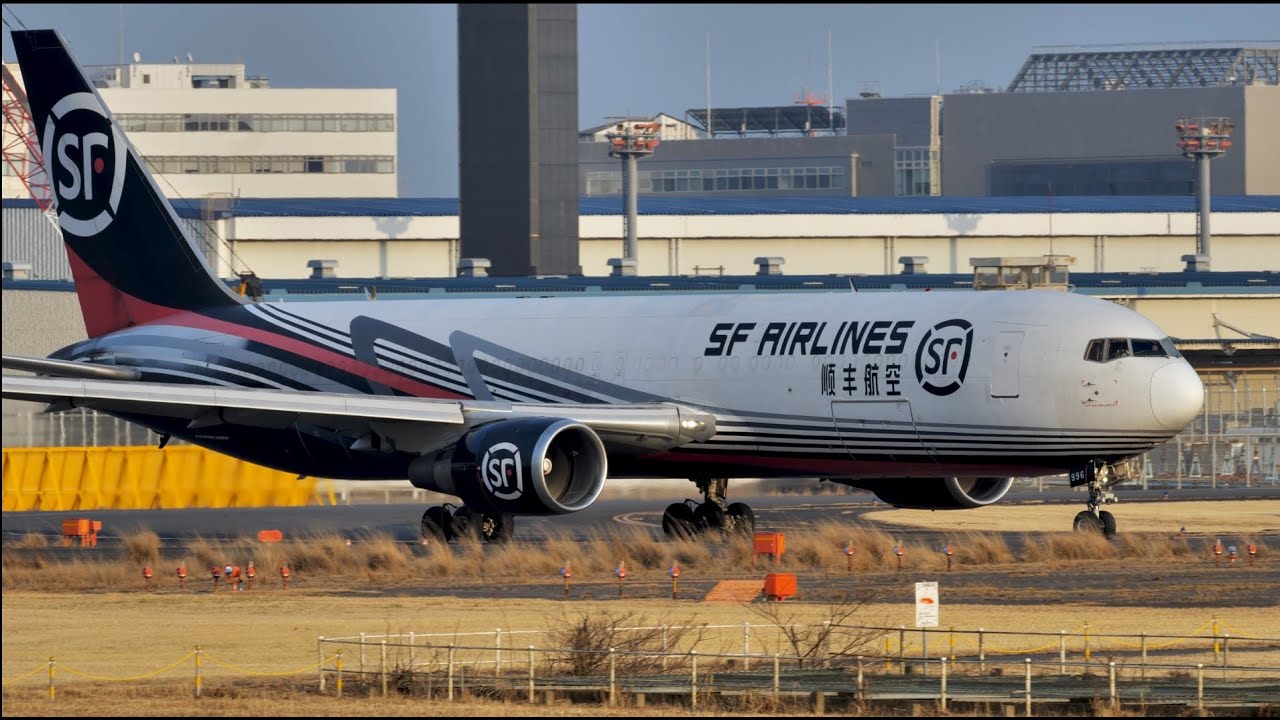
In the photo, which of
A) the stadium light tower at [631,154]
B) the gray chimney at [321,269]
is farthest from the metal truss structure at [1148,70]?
the gray chimney at [321,269]

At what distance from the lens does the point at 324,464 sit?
43.9m

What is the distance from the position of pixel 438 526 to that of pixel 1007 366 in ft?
40.1

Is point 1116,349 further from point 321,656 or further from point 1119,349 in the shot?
point 321,656

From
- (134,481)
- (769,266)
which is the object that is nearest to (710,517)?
(134,481)

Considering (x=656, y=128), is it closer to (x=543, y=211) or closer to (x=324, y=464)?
(x=543, y=211)

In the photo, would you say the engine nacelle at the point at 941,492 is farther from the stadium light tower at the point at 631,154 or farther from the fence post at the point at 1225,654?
the stadium light tower at the point at 631,154

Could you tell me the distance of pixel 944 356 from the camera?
38.9m

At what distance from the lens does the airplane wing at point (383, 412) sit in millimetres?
39500

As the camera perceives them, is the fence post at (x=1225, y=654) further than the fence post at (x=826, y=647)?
No

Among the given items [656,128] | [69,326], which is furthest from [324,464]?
[656,128]

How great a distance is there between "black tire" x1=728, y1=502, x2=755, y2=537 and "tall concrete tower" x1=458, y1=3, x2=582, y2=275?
3476 cm

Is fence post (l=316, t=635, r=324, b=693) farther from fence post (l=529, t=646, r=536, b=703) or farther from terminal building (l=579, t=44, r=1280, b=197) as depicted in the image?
terminal building (l=579, t=44, r=1280, b=197)

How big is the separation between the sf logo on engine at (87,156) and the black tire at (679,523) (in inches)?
560

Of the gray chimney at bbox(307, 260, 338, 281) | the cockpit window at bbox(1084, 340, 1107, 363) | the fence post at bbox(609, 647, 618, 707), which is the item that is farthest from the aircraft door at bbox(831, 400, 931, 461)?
the gray chimney at bbox(307, 260, 338, 281)
